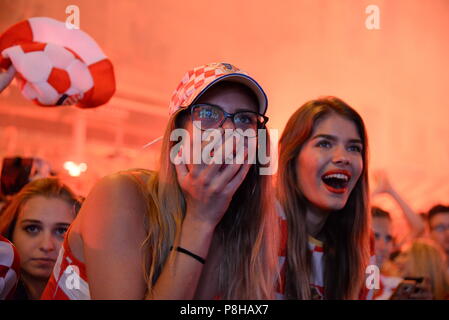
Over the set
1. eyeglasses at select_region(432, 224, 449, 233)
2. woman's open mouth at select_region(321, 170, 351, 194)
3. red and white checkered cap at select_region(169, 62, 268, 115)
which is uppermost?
red and white checkered cap at select_region(169, 62, 268, 115)

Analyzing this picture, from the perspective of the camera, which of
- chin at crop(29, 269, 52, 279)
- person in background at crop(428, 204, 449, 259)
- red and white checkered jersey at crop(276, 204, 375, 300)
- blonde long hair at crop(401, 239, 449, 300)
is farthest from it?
person in background at crop(428, 204, 449, 259)

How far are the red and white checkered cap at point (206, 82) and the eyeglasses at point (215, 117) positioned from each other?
0.02m

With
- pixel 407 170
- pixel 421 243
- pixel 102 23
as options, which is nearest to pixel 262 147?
pixel 102 23

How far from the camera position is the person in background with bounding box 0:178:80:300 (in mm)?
1448

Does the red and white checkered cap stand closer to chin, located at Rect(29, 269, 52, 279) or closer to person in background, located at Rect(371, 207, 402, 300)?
chin, located at Rect(29, 269, 52, 279)

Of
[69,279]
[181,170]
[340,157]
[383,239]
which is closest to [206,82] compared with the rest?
[181,170]

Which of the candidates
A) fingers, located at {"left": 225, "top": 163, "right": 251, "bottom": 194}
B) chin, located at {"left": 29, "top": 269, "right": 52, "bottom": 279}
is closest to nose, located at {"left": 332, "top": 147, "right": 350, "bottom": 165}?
fingers, located at {"left": 225, "top": 163, "right": 251, "bottom": 194}

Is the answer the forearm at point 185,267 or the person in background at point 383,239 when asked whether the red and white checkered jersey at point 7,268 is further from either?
the person in background at point 383,239

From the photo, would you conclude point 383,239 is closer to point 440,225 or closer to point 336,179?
point 440,225

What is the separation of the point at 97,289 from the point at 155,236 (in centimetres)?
15

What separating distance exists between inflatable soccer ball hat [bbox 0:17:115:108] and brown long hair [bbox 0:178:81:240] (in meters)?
0.26

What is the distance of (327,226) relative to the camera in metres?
1.53

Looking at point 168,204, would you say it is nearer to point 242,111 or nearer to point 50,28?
point 242,111

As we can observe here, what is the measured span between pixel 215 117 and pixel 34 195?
81 centimetres
